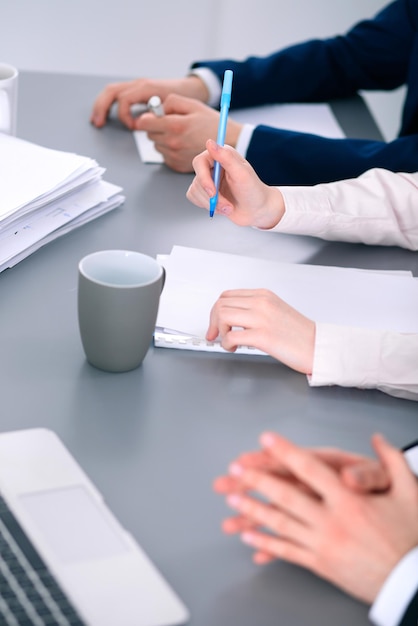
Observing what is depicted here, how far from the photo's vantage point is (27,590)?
0.59 metres

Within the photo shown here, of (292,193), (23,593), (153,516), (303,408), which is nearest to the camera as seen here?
(23,593)

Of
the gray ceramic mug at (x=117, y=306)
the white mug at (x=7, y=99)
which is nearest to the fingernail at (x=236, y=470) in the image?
the gray ceramic mug at (x=117, y=306)

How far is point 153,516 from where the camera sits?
2.31 ft

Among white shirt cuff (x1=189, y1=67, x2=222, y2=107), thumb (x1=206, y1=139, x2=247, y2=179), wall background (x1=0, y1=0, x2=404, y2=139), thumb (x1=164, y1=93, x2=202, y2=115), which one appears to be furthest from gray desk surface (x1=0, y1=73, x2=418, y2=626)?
wall background (x1=0, y1=0, x2=404, y2=139)

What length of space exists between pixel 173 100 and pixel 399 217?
1.50 feet

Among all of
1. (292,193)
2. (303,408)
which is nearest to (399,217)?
(292,193)

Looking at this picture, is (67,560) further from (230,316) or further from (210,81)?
(210,81)

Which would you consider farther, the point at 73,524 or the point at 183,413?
the point at 183,413

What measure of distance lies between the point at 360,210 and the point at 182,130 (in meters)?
0.34

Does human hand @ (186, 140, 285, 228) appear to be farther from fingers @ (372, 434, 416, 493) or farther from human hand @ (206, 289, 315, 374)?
fingers @ (372, 434, 416, 493)

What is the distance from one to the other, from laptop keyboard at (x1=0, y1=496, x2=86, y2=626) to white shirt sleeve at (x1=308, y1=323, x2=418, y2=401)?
0.39 metres

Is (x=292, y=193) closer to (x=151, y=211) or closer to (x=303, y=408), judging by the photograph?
(x=151, y=211)

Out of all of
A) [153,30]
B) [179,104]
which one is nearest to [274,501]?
[179,104]

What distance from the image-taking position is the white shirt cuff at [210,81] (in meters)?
1.62
